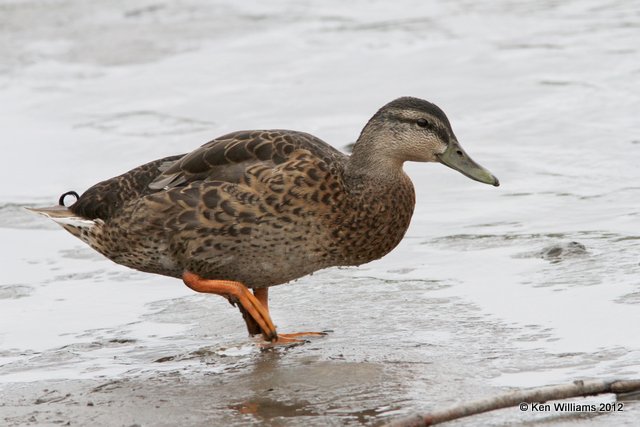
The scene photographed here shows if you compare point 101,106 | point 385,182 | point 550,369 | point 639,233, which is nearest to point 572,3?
point 101,106

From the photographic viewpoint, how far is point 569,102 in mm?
11336

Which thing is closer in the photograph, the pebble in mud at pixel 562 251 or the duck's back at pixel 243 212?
the duck's back at pixel 243 212

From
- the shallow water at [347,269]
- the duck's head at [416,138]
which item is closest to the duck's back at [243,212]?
the duck's head at [416,138]

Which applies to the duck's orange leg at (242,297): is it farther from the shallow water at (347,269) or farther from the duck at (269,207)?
the shallow water at (347,269)

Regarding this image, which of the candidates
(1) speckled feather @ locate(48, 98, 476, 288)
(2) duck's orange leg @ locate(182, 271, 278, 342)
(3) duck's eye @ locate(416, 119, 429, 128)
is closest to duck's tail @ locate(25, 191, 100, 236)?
(1) speckled feather @ locate(48, 98, 476, 288)

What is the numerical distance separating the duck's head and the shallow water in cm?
72

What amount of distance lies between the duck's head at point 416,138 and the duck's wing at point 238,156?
0.22 m

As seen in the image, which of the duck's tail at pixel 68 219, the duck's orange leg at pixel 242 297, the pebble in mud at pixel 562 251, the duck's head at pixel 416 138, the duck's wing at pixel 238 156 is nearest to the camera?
the duck's orange leg at pixel 242 297

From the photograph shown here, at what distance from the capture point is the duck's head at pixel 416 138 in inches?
279

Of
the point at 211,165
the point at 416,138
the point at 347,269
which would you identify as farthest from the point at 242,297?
the point at 347,269

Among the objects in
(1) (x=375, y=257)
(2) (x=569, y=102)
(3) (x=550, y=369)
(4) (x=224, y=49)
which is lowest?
(3) (x=550, y=369)

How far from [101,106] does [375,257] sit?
5.97 m

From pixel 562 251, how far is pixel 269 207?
1925 mm

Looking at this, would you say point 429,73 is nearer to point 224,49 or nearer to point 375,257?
point 224,49
